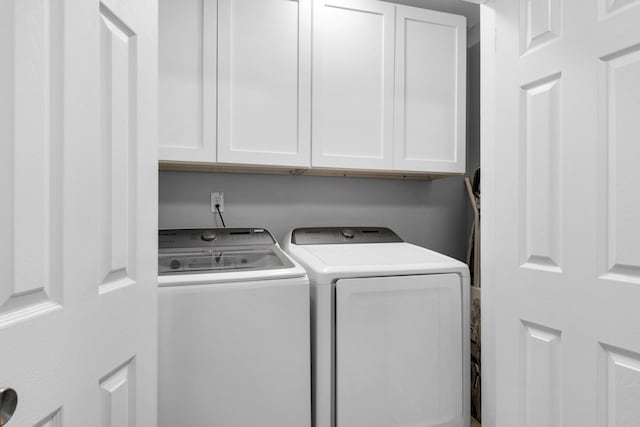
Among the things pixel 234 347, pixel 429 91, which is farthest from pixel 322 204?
pixel 234 347

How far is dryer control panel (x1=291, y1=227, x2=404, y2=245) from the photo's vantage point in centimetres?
199

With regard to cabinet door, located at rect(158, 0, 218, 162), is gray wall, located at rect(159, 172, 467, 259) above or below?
below

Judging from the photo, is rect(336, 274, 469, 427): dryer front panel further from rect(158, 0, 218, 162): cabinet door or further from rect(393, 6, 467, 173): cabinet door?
rect(158, 0, 218, 162): cabinet door

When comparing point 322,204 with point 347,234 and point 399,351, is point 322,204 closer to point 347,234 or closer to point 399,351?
point 347,234

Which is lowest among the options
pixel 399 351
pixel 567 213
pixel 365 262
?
pixel 399 351

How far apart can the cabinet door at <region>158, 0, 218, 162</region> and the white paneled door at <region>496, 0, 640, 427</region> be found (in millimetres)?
1275

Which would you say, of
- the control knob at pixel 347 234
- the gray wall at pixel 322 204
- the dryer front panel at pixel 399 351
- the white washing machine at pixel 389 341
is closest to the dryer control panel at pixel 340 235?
the control knob at pixel 347 234

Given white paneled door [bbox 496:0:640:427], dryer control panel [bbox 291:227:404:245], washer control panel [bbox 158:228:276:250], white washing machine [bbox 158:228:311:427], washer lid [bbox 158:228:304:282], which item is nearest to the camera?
white paneled door [bbox 496:0:640:427]

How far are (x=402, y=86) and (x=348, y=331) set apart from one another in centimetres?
Answer: 136

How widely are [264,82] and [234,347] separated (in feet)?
4.08

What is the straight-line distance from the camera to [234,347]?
4.30 feet

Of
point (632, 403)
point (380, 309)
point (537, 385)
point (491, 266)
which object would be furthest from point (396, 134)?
point (632, 403)

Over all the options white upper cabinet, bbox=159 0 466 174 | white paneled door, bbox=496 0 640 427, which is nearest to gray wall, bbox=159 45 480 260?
white upper cabinet, bbox=159 0 466 174

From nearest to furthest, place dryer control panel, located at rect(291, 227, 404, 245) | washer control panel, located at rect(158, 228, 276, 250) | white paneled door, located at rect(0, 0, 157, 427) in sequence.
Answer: white paneled door, located at rect(0, 0, 157, 427) < washer control panel, located at rect(158, 228, 276, 250) < dryer control panel, located at rect(291, 227, 404, 245)
